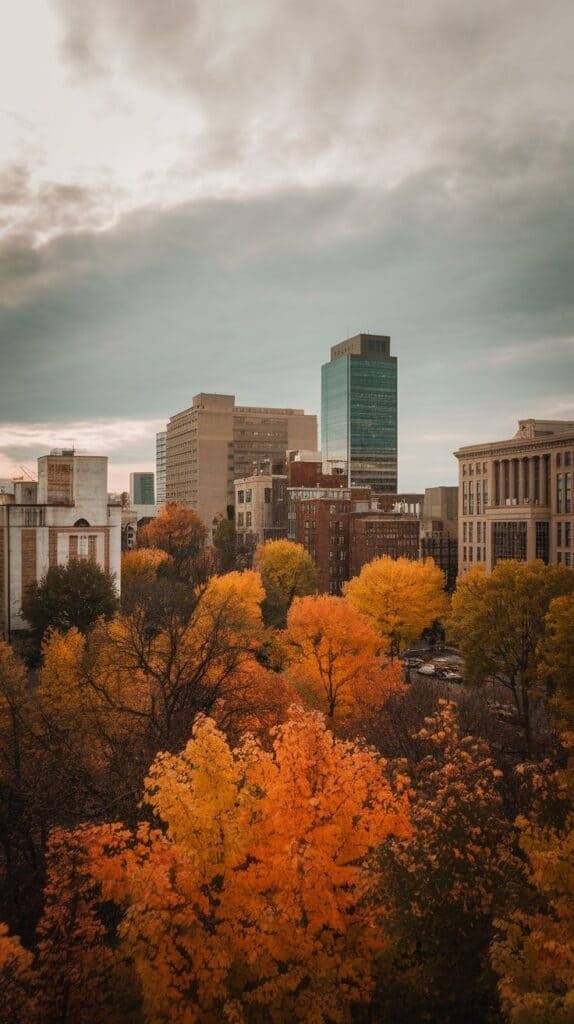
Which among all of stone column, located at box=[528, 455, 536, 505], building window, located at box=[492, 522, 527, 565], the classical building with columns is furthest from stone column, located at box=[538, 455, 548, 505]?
building window, located at box=[492, 522, 527, 565]

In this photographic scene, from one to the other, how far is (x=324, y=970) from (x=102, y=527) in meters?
51.6

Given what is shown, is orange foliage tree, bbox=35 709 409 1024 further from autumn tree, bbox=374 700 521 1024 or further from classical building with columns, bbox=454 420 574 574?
classical building with columns, bbox=454 420 574 574

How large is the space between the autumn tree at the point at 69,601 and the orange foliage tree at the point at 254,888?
34168 mm

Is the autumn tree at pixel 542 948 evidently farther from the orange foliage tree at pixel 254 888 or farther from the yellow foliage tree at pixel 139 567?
the yellow foliage tree at pixel 139 567

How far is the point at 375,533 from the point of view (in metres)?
85.6

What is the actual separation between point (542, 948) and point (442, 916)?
227 cm

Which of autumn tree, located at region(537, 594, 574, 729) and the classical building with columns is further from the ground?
the classical building with columns

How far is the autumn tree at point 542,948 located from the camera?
9672 millimetres

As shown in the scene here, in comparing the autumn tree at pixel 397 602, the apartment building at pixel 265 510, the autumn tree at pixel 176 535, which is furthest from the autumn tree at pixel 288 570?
the apartment building at pixel 265 510

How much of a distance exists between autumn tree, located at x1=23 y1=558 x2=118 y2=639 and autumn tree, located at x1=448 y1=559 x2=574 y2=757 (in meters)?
27.1

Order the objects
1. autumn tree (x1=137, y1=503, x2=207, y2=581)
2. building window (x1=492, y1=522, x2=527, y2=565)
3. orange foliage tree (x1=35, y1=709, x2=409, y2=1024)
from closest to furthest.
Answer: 1. orange foliage tree (x1=35, y1=709, x2=409, y2=1024)
2. building window (x1=492, y1=522, x2=527, y2=565)
3. autumn tree (x1=137, y1=503, x2=207, y2=581)

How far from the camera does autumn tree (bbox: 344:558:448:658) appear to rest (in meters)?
60.0

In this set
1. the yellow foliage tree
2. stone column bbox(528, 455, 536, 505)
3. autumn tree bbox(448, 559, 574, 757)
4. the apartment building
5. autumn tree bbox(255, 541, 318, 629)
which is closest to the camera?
autumn tree bbox(448, 559, 574, 757)

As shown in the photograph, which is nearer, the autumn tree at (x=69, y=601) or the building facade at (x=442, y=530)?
the autumn tree at (x=69, y=601)
